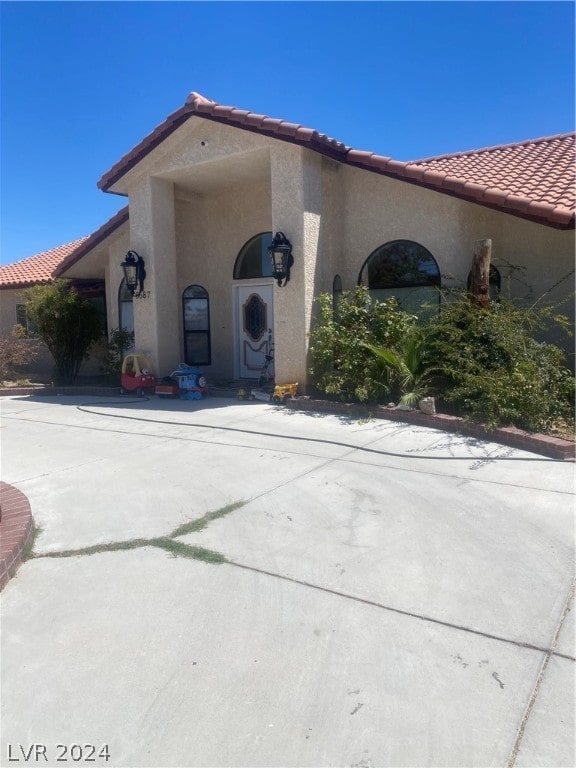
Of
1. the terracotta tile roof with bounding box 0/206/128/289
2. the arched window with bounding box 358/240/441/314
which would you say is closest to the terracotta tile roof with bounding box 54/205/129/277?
the terracotta tile roof with bounding box 0/206/128/289

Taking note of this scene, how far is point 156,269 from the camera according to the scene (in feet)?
38.8

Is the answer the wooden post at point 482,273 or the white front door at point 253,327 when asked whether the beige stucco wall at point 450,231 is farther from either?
the white front door at point 253,327

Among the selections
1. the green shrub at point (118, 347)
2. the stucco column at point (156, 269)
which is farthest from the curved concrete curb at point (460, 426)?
the green shrub at point (118, 347)

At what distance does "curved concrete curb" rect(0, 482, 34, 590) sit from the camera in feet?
12.6

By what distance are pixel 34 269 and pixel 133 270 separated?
324 inches

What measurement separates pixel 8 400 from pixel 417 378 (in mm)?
8473

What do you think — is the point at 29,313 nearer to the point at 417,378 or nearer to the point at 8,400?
the point at 8,400

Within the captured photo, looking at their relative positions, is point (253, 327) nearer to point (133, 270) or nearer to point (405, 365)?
point (133, 270)

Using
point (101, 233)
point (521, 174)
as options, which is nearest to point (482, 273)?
point (521, 174)

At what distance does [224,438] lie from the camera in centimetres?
760

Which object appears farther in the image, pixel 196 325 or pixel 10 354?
pixel 10 354

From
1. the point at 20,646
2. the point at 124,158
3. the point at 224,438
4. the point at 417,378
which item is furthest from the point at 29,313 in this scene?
the point at 20,646

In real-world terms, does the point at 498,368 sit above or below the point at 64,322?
below

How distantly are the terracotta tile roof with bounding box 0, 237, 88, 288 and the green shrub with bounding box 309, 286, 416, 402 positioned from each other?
9055 mm
